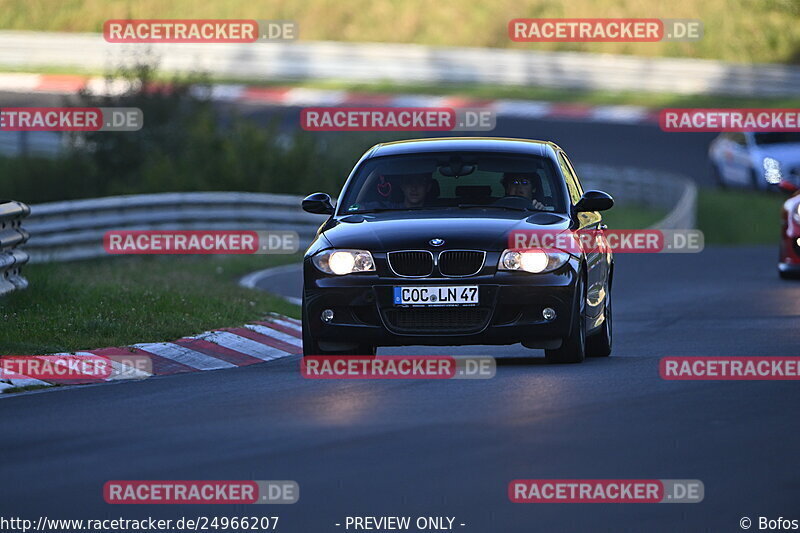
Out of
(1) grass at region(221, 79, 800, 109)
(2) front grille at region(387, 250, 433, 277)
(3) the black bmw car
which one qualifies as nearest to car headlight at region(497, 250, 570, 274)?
(3) the black bmw car

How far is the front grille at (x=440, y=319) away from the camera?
11.6 m

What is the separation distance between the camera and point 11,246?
47.8ft

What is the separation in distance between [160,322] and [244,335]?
66cm

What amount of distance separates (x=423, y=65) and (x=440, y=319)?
1509 inches

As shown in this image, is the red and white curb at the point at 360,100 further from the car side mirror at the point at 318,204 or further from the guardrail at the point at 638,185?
the car side mirror at the point at 318,204

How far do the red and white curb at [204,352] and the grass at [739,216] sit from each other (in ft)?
60.5

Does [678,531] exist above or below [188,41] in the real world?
below

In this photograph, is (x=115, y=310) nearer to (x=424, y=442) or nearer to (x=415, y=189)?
(x=415, y=189)

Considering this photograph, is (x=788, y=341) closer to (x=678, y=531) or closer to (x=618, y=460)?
(x=618, y=460)

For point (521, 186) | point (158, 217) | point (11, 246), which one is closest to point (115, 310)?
point (11, 246)

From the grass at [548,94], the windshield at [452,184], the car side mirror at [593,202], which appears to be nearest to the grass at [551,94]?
the grass at [548,94]

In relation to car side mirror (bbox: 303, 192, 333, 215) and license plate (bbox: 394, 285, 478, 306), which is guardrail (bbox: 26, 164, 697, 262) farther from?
license plate (bbox: 394, 285, 478, 306)

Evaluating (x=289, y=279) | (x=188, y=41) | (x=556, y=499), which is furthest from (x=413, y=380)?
(x=188, y=41)

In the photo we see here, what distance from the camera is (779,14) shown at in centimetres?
5384
